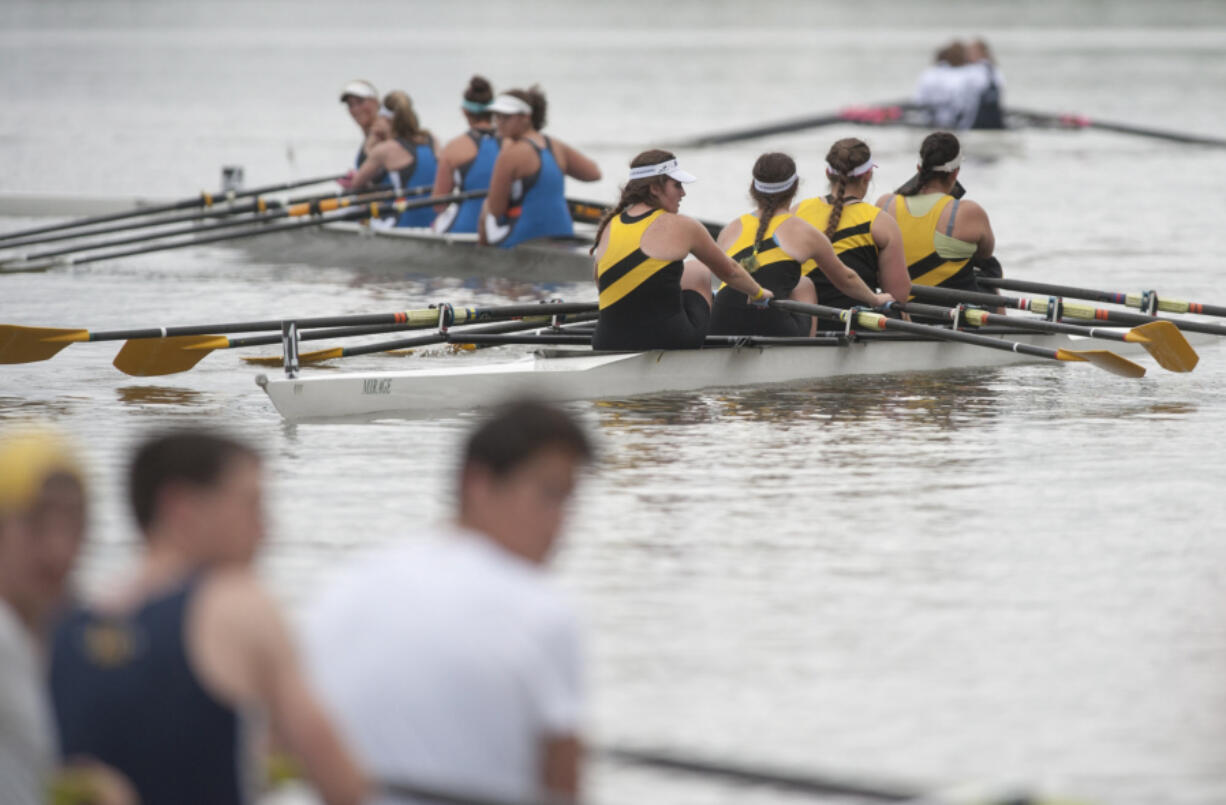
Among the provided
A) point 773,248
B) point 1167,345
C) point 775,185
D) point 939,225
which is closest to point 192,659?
point 775,185

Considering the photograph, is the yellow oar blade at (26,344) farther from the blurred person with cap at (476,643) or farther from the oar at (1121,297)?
the blurred person with cap at (476,643)

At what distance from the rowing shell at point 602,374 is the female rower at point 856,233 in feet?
1.10

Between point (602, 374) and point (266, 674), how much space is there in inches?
269

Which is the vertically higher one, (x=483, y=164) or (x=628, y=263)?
(x=483, y=164)

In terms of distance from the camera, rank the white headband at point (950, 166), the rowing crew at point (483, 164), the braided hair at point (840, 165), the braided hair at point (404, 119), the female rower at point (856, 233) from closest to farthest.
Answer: the braided hair at point (840, 165)
the female rower at point (856, 233)
the white headband at point (950, 166)
the rowing crew at point (483, 164)
the braided hair at point (404, 119)

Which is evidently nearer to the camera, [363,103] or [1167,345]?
[1167,345]

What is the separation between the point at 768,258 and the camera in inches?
390

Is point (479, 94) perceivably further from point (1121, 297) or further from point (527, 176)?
point (1121, 297)

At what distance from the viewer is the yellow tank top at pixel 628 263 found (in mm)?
9336

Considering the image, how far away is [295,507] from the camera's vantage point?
7.27 m

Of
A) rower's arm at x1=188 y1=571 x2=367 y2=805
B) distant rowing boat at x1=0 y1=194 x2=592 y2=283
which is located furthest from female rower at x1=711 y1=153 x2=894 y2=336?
rower's arm at x1=188 y1=571 x2=367 y2=805

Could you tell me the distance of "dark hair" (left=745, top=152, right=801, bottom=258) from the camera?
955cm

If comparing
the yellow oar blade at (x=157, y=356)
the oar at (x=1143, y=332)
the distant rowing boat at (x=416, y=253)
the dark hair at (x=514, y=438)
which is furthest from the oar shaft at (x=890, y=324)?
the dark hair at (x=514, y=438)

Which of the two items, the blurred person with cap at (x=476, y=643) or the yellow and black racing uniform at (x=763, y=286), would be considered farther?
the yellow and black racing uniform at (x=763, y=286)
